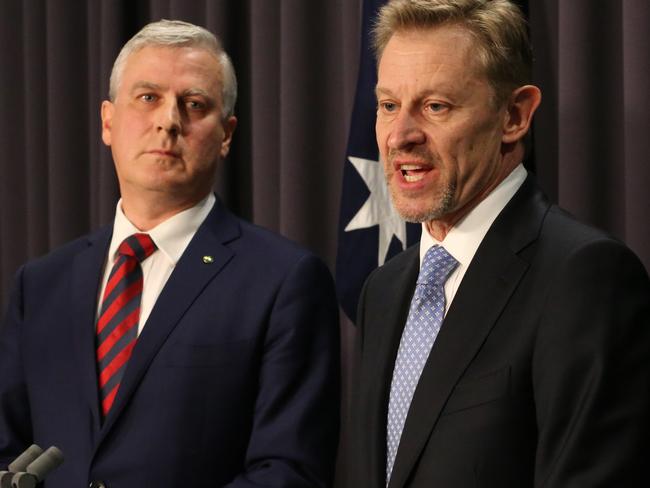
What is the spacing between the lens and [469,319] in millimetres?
1778

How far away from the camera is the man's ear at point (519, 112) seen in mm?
1896

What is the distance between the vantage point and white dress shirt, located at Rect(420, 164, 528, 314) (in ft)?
6.11

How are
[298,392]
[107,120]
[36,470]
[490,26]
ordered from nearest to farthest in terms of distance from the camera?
[36,470]
[490,26]
[298,392]
[107,120]

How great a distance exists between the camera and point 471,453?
5.53 feet

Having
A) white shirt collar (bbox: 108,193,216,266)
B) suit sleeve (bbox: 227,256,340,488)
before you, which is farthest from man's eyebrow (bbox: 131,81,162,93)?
suit sleeve (bbox: 227,256,340,488)

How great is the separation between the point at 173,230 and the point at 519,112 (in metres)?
0.86

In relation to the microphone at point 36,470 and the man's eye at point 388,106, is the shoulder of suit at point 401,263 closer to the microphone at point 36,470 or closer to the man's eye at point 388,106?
the man's eye at point 388,106

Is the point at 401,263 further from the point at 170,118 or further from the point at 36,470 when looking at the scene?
the point at 36,470

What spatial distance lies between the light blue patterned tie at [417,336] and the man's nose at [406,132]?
189mm

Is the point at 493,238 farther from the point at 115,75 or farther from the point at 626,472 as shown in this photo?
the point at 115,75

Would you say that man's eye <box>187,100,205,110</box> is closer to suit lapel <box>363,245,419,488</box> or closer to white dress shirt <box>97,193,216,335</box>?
white dress shirt <box>97,193,216,335</box>

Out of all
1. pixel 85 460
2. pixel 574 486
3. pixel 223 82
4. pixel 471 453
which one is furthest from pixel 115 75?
pixel 574 486

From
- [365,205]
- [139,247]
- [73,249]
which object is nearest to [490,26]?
[139,247]

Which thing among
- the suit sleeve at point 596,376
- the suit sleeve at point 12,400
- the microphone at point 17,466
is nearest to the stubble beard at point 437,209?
the suit sleeve at point 596,376
